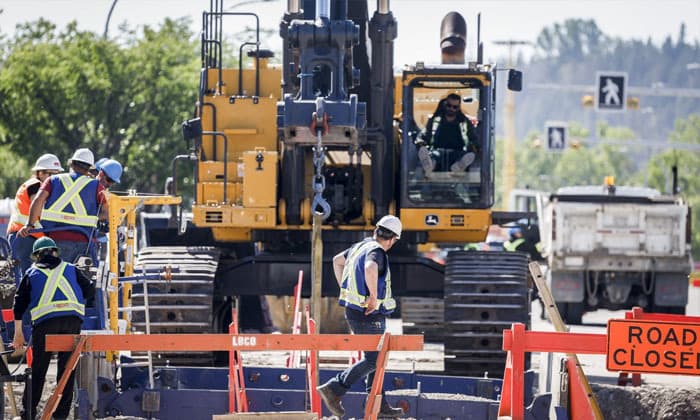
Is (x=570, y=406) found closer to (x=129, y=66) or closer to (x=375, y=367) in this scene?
(x=375, y=367)

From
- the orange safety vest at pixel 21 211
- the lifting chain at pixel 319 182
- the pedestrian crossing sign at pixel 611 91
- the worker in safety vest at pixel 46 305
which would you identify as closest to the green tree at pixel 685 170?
the pedestrian crossing sign at pixel 611 91

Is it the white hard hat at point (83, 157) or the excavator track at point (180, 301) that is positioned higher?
the white hard hat at point (83, 157)

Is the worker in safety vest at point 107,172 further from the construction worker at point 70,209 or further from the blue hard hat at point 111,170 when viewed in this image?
the construction worker at point 70,209

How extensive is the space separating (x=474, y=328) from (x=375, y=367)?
3.62 meters

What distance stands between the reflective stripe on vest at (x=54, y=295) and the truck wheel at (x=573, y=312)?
52.4 ft

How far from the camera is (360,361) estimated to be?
12797 mm

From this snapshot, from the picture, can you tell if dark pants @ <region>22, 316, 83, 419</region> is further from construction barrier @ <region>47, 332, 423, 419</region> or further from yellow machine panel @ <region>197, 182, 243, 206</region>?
yellow machine panel @ <region>197, 182, 243, 206</region>

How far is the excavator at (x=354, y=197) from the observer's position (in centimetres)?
1641

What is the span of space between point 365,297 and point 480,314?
363cm

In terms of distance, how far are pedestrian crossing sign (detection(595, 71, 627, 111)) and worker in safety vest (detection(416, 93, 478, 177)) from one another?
30.0 metres

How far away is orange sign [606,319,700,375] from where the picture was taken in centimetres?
1145

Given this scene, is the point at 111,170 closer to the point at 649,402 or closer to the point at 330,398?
the point at 330,398

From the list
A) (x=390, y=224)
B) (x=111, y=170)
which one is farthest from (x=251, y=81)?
(x=390, y=224)

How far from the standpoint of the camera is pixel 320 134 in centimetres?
1515
